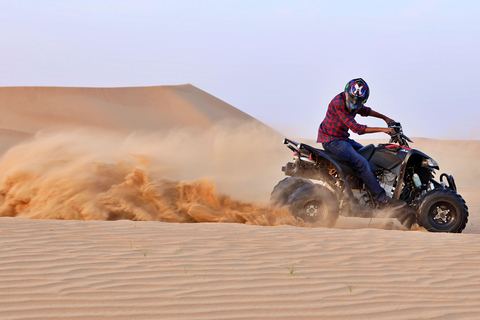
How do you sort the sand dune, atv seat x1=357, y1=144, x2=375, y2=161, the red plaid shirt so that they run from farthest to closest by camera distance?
atv seat x1=357, y1=144, x2=375, y2=161 < the red plaid shirt < the sand dune

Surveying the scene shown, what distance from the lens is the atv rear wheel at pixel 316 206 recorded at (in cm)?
Answer: 756

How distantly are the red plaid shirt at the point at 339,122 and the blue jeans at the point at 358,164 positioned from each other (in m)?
0.12

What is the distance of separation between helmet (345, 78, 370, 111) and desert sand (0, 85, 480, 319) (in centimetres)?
165

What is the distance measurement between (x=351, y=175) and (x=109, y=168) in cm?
375

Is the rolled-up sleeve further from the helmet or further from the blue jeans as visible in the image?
the blue jeans

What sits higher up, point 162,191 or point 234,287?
point 162,191

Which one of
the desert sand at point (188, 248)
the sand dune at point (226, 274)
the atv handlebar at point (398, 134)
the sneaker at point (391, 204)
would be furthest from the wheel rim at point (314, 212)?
the atv handlebar at point (398, 134)

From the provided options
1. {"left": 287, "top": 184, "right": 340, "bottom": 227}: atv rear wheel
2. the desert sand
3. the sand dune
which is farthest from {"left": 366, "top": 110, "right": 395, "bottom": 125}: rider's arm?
the sand dune

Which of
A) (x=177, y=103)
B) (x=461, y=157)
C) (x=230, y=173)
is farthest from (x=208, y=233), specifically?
(x=177, y=103)

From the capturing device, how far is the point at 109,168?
896 cm

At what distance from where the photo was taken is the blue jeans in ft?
24.5

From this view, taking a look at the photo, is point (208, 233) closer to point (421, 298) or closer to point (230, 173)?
point (421, 298)

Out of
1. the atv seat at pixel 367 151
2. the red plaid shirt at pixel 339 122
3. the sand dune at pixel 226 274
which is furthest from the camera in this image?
the atv seat at pixel 367 151

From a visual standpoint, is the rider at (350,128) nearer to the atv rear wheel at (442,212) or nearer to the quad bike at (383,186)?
the quad bike at (383,186)
